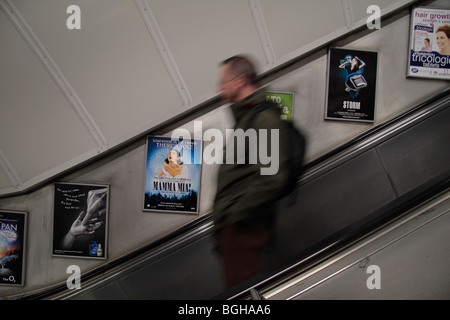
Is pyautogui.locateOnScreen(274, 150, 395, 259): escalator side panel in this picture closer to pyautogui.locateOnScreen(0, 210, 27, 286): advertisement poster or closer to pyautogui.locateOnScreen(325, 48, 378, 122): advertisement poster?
pyautogui.locateOnScreen(325, 48, 378, 122): advertisement poster

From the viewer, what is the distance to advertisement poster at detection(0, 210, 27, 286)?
3.05m

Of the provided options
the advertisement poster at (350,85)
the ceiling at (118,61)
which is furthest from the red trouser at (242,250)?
the advertisement poster at (350,85)

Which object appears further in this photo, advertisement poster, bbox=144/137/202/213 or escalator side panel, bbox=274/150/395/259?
advertisement poster, bbox=144/137/202/213

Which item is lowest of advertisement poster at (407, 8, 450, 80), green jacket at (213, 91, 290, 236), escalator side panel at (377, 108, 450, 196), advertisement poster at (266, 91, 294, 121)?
green jacket at (213, 91, 290, 236)

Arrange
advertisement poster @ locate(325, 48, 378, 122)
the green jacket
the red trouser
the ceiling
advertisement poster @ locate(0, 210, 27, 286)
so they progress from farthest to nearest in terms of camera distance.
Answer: advertisement poster @ locate(325, 48, 378, 122), advertisement poster @ locate(0, 210, 27, 286), the ceiling, the red trouser, the green jacket

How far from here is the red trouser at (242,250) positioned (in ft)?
4.90

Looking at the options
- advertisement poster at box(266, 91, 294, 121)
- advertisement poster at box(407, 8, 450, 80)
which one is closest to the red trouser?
advertisement poster at box(266, 91, 294, 121)

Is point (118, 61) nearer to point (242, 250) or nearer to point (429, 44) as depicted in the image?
point (242, 250)

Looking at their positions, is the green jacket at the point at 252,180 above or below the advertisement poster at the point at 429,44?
below

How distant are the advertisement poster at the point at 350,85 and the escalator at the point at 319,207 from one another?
0.28 m

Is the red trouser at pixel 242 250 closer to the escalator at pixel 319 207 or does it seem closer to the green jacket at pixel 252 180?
the green jacket at pixel 252 180

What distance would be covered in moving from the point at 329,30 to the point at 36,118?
8.87ft

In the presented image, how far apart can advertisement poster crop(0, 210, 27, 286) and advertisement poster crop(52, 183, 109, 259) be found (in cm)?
28

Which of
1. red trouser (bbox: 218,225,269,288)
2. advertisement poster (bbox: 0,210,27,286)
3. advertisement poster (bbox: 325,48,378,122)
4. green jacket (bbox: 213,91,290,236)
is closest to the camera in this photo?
green jacket (bbox: 213,91,290,236)
